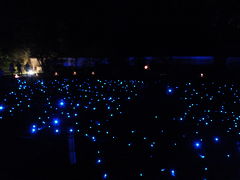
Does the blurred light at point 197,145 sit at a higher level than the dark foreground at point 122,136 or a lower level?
higher

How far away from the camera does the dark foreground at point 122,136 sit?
3496 mm

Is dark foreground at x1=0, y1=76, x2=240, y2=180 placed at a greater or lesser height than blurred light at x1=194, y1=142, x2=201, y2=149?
lesser

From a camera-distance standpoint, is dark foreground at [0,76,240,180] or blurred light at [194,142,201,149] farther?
blurred light at [194,142,201,149]

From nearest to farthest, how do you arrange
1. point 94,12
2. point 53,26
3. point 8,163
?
point 8,163 → point 94,12 → point 53,26

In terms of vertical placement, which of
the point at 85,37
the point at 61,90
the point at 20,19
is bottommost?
the point at 61,90

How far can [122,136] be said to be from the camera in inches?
180

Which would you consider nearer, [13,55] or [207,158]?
[207,158]

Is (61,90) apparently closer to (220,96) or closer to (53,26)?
(220,96)

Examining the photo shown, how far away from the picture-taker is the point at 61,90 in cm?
878

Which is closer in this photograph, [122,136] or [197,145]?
[197,145]

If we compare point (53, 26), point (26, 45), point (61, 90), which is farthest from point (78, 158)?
point (26, 45)

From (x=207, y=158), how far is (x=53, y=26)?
16.1 meters

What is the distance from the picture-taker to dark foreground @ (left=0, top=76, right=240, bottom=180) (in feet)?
11.5

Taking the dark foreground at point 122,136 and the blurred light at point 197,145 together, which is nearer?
the dark foreground at point 122,136
